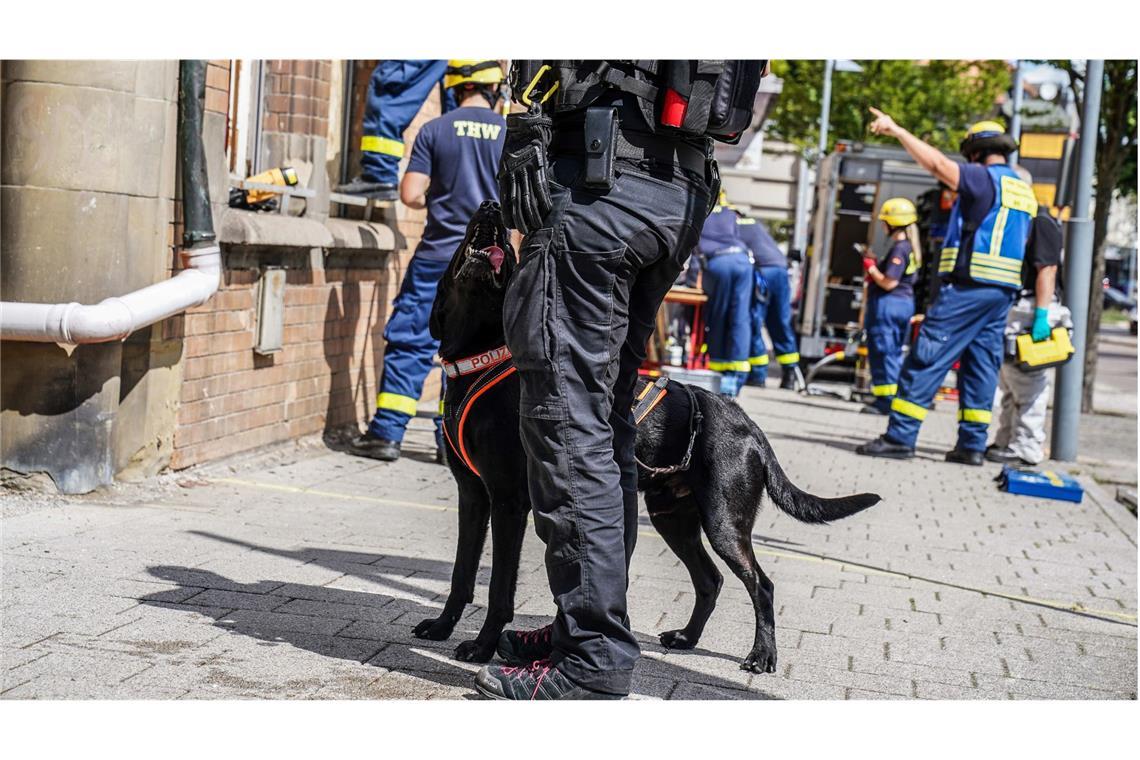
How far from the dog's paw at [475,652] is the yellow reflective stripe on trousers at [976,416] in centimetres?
696

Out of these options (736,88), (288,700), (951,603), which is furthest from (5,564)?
(951,603)

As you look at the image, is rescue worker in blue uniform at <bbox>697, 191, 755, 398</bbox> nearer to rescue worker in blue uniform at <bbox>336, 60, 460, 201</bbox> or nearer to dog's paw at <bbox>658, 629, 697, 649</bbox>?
rescue worker in blue uniform at <bbox>336, 60, 460, 201</bbox>

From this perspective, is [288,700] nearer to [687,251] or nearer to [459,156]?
[687,251]

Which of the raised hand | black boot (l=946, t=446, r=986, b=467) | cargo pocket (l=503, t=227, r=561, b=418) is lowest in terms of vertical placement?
black boot (l=946, t=446, r=986, b=467)

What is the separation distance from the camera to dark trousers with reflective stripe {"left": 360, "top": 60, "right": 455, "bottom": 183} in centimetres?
834

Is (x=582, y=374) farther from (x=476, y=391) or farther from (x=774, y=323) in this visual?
(x=774, y=323)

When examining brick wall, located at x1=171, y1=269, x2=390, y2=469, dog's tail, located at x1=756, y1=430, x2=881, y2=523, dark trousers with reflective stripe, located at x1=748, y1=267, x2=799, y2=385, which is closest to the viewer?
dog's tail, located at x1=756, y1=430, x2=881, y2=523

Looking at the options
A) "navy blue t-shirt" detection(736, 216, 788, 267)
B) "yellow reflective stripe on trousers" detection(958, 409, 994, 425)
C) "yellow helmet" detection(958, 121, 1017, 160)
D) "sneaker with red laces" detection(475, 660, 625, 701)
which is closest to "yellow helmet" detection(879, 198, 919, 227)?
"navy blue t-shirt" detection(736, 216, 788, 267)

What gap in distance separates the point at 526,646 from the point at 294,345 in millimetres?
4308

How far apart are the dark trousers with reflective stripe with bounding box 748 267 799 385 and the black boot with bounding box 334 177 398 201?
603 centimetres

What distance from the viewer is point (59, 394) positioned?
18.9 feet

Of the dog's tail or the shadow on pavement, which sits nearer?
the shadow on pavement

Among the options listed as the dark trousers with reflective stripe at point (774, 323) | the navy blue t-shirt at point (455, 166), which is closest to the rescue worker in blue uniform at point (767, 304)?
the dark trousers with reflective stripe at point (774, 323)

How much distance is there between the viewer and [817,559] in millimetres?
6316
